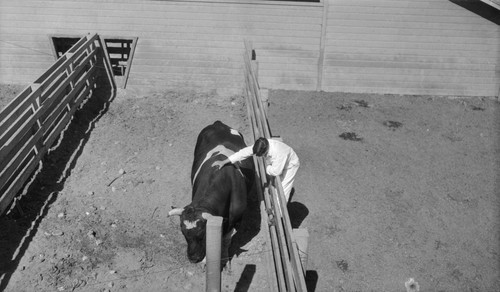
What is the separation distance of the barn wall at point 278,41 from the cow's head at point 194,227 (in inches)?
300

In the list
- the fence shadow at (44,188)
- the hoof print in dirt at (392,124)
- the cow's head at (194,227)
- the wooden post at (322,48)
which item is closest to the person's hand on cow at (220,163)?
the cow's head at (194,227)

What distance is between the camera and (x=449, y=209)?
8570mm

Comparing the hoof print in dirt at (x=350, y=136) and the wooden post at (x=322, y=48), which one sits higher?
the wooden post at (x=322, y=48)

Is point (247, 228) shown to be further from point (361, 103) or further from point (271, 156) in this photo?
point (361, 103)

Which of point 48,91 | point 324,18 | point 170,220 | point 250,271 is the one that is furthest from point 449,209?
point 48,91

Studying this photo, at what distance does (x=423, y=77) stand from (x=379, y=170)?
16.5 feet

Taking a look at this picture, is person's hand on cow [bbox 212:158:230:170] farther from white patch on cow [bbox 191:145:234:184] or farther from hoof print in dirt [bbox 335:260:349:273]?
hoof print in dirt [bbox 335:260:349:273]

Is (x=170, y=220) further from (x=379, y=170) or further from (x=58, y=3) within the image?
(x=58, y=3)

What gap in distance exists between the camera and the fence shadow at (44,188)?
688 cm

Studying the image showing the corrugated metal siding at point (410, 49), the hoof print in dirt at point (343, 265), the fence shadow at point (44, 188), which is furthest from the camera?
the corrugated metal siding at point (410, 49)

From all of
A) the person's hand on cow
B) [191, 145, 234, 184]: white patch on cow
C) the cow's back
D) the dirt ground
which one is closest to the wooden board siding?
the dirt ground

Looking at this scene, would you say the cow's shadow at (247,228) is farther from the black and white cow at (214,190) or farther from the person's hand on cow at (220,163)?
the person's hand on cow at (220,163)

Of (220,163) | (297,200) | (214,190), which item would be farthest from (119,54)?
(214,190)

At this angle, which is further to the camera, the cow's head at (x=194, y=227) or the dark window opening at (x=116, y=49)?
the dark window opening at (x=116, y=49)
